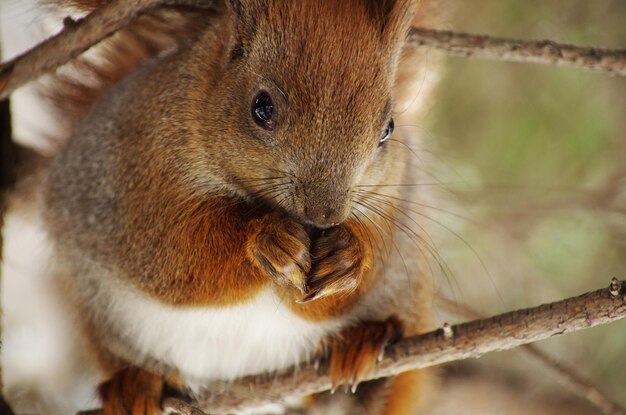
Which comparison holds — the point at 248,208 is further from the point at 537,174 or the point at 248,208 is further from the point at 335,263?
the point at 537,174

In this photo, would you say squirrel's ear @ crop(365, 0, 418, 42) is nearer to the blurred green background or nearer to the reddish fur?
the blurred green background

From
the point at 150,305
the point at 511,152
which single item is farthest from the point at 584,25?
the point at 150,305

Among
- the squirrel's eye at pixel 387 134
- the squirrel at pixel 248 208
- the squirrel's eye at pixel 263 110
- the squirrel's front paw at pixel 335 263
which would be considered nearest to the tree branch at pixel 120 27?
the squirrel at pixel 248 208

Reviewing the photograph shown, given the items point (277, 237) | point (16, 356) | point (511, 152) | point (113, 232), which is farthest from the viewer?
point (511, 152)

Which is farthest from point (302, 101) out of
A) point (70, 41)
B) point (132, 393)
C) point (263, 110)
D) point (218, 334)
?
point (132, 393)

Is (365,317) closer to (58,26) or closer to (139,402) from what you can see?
(139,402)

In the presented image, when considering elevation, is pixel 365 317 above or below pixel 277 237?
above

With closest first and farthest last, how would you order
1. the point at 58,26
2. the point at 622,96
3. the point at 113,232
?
the point at 113,232 < the point at 58,26 < the point at 622,96
